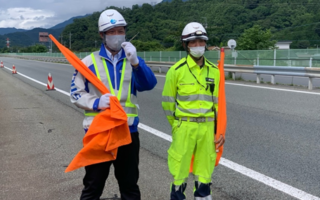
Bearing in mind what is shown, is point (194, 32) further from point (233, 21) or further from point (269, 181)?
point (233, 21)

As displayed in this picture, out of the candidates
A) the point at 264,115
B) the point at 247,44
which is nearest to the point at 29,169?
the point at 264,115

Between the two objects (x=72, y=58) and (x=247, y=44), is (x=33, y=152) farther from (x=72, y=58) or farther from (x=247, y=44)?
(x=247, y=44)

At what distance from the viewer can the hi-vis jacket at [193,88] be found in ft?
11.1

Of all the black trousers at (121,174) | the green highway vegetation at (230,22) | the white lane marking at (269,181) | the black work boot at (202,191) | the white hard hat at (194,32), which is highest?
the green highway vegetation at (230,22)

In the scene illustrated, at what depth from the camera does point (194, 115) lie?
337 cm

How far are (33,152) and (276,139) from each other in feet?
14.1

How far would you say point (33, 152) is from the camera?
20.2ft

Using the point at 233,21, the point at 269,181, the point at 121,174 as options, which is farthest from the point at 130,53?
the point at 233,21

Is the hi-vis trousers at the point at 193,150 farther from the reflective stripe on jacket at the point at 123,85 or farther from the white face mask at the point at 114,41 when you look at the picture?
the white face mask at the point at 114,41

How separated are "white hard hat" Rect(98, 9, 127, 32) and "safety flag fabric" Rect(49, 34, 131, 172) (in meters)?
0.36

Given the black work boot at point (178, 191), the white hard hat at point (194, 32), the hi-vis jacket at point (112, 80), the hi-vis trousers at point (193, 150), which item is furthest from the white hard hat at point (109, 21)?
the black work boot at point (178, 191)

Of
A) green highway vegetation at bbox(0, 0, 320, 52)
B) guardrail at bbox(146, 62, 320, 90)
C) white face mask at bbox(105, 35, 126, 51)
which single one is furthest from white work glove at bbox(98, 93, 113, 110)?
green highway vegetation at bbox(0, 0, 320, 52)

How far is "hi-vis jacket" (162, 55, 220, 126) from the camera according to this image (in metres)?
3.39

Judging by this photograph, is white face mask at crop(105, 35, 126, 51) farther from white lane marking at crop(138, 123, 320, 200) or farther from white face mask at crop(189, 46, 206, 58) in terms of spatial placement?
white lane marking at crop(138, 123, 320, 200)
